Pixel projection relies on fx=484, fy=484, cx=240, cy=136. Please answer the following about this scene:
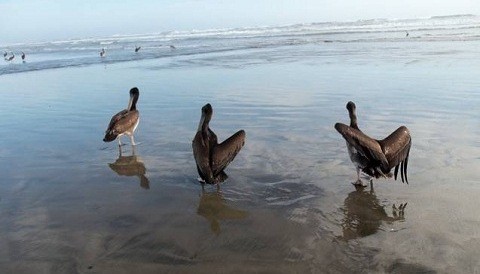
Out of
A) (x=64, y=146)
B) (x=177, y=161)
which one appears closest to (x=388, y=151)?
(x=177, y=161)

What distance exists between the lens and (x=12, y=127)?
400 inches

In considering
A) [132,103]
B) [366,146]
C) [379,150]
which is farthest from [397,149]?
[132,103]

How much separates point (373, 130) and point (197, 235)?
4575 millimetres

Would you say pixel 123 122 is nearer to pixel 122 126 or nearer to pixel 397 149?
pixel 122 126

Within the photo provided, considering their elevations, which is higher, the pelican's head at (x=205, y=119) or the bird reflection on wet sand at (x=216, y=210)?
the pelican's head at (x=205, y=119)

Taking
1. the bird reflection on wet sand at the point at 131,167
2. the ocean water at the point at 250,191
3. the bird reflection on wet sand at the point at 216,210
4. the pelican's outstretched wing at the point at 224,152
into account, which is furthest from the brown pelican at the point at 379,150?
the bird reflection on wet sand at the point at 131,167

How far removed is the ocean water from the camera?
4312 mm

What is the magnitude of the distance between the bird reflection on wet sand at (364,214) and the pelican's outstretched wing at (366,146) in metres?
0.43

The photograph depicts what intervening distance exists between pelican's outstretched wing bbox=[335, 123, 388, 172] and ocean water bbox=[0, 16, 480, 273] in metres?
0.44

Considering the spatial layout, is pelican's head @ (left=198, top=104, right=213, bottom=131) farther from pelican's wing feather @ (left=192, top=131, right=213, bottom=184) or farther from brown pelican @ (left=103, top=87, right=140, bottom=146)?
brown pelican @ (left=103, top=87, right=140, bottom=146)

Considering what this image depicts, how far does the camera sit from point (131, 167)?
7242 millimetres

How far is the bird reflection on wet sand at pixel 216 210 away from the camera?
518 centimetres

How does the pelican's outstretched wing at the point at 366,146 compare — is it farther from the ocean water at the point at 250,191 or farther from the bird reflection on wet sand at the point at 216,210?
the bird reflection on wet sand at the point at 216,210

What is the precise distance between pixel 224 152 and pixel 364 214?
5.84ft
